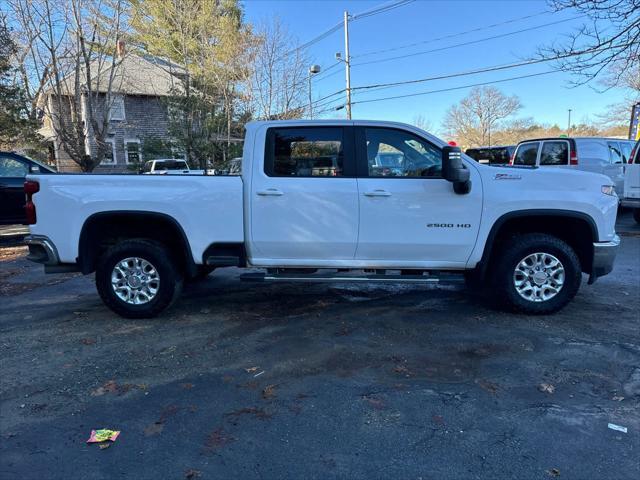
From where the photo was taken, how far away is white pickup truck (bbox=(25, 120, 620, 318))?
15.3 feet

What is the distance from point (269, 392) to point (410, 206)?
7.61 feet

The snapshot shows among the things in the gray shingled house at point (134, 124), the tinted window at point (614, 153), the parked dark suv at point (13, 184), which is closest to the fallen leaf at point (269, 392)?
the parked dark suv at point (13, 184)

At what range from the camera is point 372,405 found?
321 centimetres

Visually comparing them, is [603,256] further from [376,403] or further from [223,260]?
[223,260]

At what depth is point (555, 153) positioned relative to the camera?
40.0 feet

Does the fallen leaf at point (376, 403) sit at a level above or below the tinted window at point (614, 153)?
below

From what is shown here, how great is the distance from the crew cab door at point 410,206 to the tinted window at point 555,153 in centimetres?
891

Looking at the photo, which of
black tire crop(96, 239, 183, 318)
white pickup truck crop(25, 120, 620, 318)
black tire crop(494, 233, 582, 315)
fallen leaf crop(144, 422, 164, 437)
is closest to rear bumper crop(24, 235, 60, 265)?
white pickup truck crop(25, 120, 620, 318)

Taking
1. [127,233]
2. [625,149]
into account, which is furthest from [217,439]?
[625,149]

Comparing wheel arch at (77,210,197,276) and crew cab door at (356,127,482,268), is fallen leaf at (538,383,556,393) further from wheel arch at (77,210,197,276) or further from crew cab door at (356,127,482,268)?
wheel arch at (77,210,197,276)

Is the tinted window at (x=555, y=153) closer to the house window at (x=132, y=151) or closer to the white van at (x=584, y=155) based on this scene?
the white van at (x=584, y=155)

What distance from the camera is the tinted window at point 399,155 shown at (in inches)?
185

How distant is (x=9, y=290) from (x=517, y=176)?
6553mm

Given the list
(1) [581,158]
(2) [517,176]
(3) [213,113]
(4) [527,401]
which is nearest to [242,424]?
(4) [527,401]
